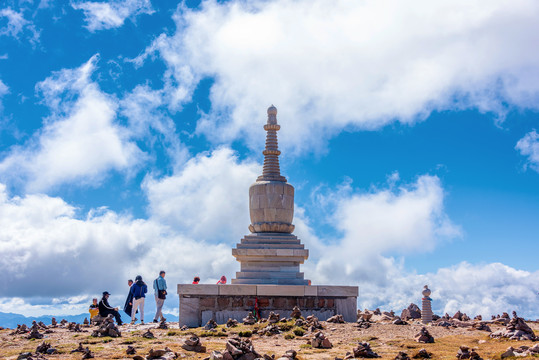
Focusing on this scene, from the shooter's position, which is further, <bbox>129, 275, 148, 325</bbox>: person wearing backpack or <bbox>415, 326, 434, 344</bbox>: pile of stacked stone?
<bbox>129, 275, 148, 325</bbox>: person wearing backpack

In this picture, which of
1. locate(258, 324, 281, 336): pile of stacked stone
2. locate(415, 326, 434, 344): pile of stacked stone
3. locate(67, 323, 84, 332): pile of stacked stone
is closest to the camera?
locate(415, 326, 434, 344): pile of stacked stone

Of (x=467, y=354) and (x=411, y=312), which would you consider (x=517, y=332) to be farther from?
(x=411, y=312)

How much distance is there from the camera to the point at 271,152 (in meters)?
34.3

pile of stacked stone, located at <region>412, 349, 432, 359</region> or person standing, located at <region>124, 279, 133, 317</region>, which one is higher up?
person standing, located at <region>124, 279, 133, 317</region>

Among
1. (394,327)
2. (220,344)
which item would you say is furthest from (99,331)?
(394,327)

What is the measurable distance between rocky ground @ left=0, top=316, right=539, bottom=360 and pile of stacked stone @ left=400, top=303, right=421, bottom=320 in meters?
5.63

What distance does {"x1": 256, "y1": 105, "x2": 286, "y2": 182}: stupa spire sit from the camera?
33947mm

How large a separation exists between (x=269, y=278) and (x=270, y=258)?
1.21m

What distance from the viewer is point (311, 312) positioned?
27391 mm

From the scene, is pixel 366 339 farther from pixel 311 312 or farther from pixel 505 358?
pixel 311 312

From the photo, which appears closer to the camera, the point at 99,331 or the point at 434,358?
the point at 434,358

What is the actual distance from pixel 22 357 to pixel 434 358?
11.1 m

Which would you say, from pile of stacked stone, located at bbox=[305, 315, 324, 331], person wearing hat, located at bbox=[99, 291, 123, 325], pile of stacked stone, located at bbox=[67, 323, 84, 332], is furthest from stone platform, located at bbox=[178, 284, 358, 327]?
pile of stacked stone, located at bbox=[67, 323, 84, 332]

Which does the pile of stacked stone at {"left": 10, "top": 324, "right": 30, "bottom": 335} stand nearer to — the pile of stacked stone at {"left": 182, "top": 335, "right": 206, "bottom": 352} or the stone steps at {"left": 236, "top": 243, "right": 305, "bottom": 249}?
the pile of stacked stone at {"left": 182, "top": 335, "right": 206, "bottom": 352}
